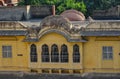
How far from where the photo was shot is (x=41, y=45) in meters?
34.1

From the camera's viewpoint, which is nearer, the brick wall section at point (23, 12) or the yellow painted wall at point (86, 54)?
the yellow painted wall at point (86, 54)

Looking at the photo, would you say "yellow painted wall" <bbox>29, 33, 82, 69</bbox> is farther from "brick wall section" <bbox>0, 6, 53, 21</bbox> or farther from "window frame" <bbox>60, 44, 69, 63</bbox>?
"brick wall section" <bbox>0, 6, 53, 21</bbox>

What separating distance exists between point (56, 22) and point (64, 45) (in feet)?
6.33

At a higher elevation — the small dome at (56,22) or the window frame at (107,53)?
the small dome at (56,22)

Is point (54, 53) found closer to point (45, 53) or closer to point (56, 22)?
point (45, 53)

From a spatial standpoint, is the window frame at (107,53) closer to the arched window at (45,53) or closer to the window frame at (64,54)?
the window frame at (64,54)

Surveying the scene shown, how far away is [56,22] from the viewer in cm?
3341

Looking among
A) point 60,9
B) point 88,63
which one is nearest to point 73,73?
point 88,63

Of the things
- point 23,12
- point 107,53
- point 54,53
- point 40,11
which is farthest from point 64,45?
point 40,11

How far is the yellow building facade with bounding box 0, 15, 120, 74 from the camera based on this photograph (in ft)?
109

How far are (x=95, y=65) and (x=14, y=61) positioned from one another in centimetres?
652

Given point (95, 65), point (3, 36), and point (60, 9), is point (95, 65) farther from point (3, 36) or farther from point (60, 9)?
point (60, 9)

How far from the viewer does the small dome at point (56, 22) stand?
109ft

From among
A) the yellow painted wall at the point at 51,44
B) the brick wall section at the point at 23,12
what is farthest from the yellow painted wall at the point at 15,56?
the brick wall section at the point at 23,12
